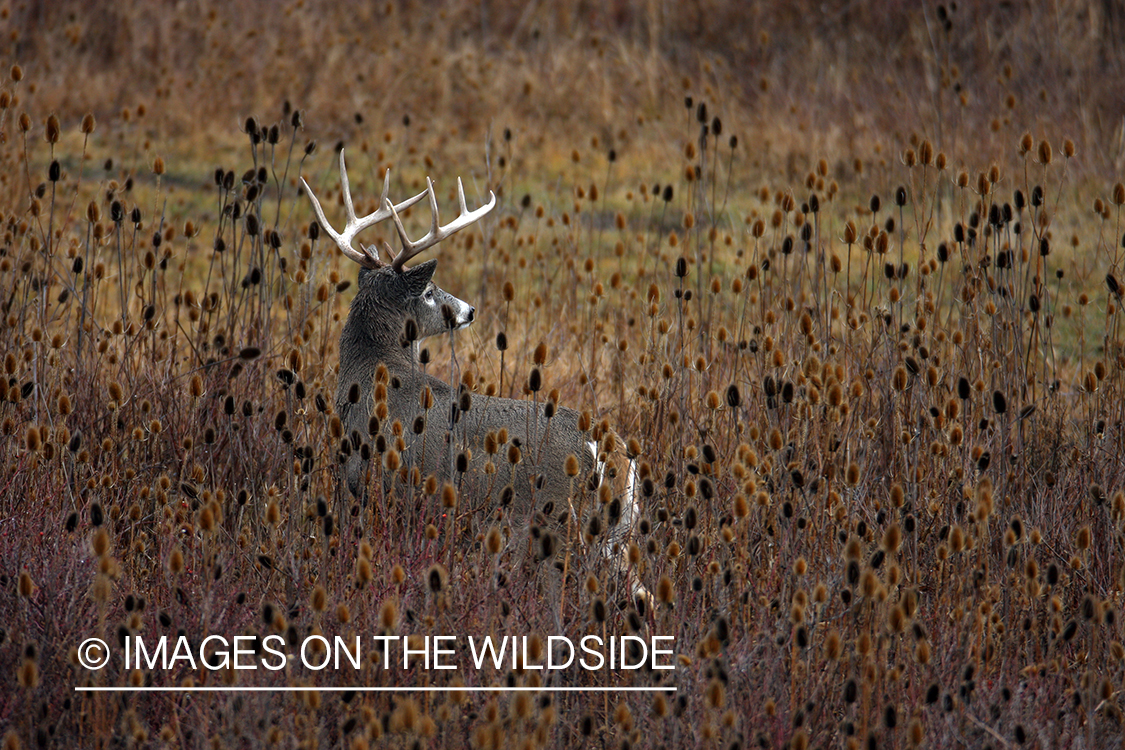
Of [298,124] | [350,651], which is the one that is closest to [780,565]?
[350,651]

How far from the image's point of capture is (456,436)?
11.8ft

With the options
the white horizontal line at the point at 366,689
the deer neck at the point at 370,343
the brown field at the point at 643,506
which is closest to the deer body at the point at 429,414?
the deer neck at the point at 370,343

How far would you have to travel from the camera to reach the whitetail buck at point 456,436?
3121 mm

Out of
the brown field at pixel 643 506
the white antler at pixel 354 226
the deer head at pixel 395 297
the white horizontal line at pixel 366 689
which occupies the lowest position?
the white horizontal line at pixel 366 689

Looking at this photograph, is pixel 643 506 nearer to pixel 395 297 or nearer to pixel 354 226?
pixel 395 297

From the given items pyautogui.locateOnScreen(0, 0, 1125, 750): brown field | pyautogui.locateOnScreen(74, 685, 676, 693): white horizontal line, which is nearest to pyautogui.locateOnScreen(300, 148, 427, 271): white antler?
Result: pyautogui.locateOnScreen(0, 0, 1125, 750): brown field

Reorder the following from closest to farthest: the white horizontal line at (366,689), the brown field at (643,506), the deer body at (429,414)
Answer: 1. the white horizontal line at (366,689)
2. the brown field at (643,506)
3. the deer body at (429,414)

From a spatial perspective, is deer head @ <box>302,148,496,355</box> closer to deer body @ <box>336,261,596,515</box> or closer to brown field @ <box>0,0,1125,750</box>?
deer body @ <box>336,261,596,515</box>

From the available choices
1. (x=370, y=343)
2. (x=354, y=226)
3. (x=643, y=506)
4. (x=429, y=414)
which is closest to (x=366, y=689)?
(x=643, y=506)

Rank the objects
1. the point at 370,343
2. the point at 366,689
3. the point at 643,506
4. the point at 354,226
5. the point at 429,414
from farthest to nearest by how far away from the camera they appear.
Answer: the point at 354,226 < the point at 370,343 < the point at 429,414 < the point at 643,506 < the point at 366,689

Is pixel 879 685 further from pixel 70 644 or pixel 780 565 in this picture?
pixel 70 644

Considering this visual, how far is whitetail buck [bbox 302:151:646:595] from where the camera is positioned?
3121 mm

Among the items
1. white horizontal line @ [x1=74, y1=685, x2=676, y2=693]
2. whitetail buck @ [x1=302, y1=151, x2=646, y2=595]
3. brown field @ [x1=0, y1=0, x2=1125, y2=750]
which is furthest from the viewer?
whitetail buck @ [x1=302, y1=151, x2=646, y2=595]

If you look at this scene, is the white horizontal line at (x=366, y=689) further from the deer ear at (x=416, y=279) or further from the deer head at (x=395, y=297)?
the deer ear at (x=416, y=279)
